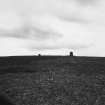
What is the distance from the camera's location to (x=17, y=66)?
1320 cm

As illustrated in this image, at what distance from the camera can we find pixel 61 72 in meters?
12.7

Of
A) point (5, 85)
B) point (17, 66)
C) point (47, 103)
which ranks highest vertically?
point (17, 66)

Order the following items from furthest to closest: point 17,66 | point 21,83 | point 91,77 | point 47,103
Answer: point 17,66
point 91,77
point 21,83
point 47,103

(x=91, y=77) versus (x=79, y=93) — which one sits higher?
(x=91, y=77)

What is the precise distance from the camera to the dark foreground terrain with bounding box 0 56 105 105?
986cm

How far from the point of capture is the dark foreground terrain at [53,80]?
9.86 meters

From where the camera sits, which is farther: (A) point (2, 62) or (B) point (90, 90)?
(A) point (2, 62)

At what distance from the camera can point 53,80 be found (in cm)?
1163

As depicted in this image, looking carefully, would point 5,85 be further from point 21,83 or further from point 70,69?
point 70,69

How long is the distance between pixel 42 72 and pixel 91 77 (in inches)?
136

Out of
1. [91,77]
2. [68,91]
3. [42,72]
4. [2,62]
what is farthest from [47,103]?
[2,62]

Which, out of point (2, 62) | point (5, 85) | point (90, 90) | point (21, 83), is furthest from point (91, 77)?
point (2, 62)

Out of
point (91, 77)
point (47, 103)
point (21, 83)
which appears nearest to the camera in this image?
point (47, 103)

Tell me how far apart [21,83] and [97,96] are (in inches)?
185
